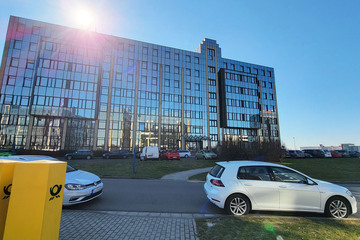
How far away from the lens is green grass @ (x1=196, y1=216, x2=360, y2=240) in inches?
144

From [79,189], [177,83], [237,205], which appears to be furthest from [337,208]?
[177,83]

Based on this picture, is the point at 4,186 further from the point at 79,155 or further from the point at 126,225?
the point at 79,155

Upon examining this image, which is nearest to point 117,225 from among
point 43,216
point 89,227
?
point 89,227

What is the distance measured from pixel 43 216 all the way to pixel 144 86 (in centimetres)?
5066

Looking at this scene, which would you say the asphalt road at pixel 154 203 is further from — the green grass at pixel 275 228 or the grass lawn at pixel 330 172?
the grass lawn at pixel 330 172

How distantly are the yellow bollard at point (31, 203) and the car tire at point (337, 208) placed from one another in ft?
22.0

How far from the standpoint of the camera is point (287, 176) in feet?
17.5

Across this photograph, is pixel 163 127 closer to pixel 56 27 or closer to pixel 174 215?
pixel 56 27

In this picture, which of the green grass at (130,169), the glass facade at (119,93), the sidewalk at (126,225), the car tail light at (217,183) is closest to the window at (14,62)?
the glass facade at (119,93)

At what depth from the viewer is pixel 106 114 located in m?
45.6

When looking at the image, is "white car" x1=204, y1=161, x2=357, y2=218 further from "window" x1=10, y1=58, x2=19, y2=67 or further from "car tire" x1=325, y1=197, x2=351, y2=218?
"window" x1=10, y1=58, x2=19, y2=67

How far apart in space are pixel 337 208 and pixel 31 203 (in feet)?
23.7

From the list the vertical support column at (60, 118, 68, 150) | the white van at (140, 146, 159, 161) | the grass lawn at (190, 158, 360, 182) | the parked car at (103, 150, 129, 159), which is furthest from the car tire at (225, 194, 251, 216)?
the vertical support column at (60, 118, 68, 150)

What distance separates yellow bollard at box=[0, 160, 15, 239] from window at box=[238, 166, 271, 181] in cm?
513
